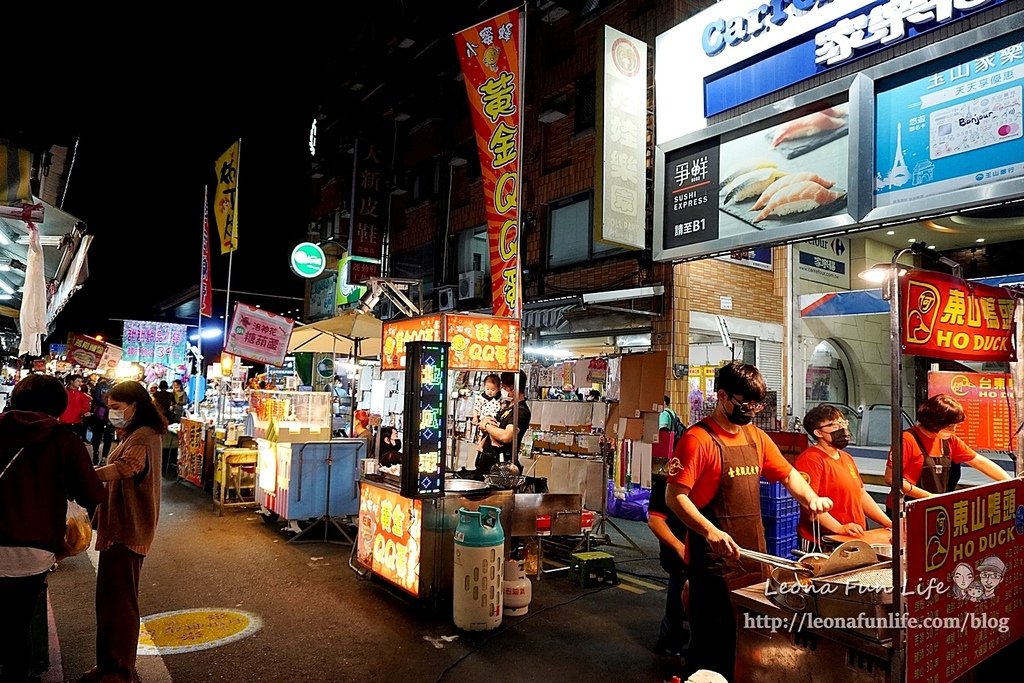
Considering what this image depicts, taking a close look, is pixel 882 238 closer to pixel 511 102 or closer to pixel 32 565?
pixel 511 102

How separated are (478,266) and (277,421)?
9.90 metres

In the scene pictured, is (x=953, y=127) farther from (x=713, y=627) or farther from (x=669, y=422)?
(x=669, y=422)

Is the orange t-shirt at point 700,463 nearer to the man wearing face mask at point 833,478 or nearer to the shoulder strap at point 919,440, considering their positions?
the man wearing face mask at point 833,478

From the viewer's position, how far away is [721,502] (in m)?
3.98

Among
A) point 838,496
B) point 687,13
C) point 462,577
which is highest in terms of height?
point 687,13

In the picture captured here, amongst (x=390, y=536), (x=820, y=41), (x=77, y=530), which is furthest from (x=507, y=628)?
(x=820, y=41)

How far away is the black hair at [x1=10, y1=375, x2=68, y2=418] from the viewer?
3971mm

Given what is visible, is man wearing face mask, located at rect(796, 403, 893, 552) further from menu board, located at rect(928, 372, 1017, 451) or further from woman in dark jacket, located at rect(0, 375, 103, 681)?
woman in dark jacket, located at rect(0, 375, 103, 681)

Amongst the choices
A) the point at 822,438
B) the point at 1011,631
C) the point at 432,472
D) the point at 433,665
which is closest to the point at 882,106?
the point at 822,438

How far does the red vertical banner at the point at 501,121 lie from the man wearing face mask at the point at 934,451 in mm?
4579

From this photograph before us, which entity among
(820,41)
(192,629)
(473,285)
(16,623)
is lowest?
(192,629)

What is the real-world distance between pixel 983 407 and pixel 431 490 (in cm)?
Answer: 707

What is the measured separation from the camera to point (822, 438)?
4.78 m

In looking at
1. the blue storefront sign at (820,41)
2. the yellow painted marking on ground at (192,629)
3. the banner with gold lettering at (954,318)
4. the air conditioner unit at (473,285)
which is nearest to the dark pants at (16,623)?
the yellow painted marking on ground at (192,629)
